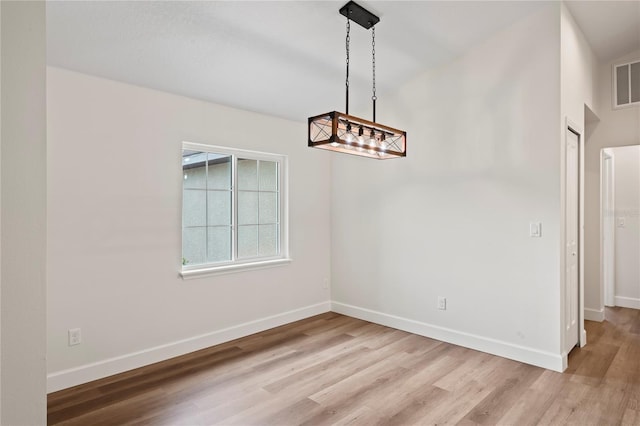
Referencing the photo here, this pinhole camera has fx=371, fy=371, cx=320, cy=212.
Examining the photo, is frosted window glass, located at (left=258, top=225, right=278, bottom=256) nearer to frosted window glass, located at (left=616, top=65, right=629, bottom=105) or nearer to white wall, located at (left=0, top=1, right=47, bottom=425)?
white wall, located at (left=0, top=1, right=47, bottom=425)

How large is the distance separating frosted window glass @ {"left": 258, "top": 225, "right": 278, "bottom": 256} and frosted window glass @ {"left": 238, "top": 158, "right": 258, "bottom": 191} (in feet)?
1.64

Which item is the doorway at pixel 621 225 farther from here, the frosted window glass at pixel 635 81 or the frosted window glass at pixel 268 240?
the frosted window glass at pixel 268 240

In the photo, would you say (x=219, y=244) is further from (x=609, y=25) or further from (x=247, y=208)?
(x=609, y=25)

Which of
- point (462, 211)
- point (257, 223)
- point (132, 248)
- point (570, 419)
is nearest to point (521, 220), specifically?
point (462, 211)

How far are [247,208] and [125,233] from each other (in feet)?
4.40

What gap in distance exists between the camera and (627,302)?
198 inches

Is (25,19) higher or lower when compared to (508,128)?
lower

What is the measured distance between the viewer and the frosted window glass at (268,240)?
4301 millimetres

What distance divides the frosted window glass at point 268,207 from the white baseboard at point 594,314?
A: 13.0 feet

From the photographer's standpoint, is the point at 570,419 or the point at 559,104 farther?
the point at 559,104

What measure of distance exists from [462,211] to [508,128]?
874mm

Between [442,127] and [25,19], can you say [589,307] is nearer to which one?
[442,127]

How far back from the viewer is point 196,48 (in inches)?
114

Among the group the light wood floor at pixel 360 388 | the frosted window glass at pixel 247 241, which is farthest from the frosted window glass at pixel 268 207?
the light wood floor at pixel 360 388
